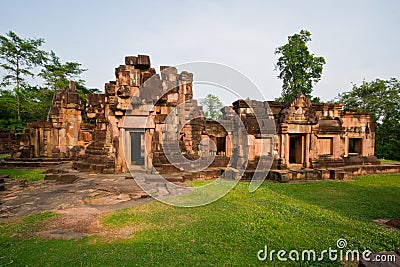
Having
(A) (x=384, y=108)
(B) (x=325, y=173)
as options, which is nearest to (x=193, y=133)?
(B) (x=325, y=173)

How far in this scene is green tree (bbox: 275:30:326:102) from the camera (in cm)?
2530

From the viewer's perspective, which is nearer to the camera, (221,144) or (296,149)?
(296,149)

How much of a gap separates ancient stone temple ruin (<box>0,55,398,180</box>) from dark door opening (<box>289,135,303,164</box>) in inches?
0.4

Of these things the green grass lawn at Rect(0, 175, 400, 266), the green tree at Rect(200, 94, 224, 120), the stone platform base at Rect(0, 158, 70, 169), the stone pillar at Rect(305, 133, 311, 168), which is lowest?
the stone platform base at Rect(0, 158, 70, 169)

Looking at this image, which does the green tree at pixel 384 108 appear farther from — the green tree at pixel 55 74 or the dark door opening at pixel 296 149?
the green tree at pixel 55 74

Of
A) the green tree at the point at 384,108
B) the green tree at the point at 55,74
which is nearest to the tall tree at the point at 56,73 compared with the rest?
the green tree at the point at 55,74

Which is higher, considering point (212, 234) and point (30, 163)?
point (212, 234)

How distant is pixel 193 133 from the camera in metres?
11.6

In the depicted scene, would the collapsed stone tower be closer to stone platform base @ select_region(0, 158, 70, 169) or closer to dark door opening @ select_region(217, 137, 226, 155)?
dark door opening @ select_region(217, 137, 226, 155)

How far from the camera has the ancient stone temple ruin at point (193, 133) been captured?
8.83m

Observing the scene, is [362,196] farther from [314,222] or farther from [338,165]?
[338,165]

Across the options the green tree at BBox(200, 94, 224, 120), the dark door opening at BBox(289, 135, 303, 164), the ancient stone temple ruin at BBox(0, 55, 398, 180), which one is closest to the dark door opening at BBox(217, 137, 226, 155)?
the ancient stone temple ruin at BBox(0, 55, 398, 180)

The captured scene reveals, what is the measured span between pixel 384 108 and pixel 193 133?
25555 mm

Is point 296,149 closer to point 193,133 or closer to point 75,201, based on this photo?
point 193,133
